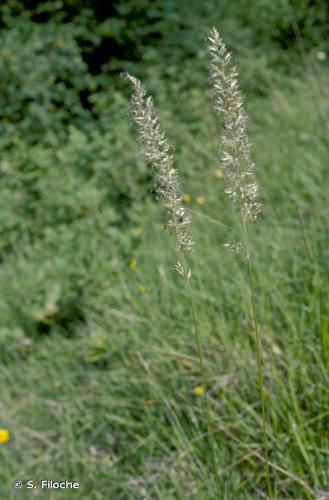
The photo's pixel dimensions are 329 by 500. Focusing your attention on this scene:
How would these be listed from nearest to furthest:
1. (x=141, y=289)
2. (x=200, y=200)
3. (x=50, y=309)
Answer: (x=141, y=289) → (x=50, y=309) → (x=200, y=200)

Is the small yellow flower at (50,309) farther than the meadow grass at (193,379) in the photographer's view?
Yes

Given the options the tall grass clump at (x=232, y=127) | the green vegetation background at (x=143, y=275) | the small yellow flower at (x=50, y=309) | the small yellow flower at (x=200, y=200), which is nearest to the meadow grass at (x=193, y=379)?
the green vegetation background at (x=143, y=275)

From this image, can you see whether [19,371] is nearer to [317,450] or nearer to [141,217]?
[141,217]

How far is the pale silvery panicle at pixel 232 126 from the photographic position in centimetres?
94

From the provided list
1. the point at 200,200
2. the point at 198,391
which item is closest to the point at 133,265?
the point at 200,200

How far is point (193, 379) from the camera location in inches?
84.4

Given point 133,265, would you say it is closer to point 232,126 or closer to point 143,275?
point 143,275

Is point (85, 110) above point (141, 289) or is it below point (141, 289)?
above

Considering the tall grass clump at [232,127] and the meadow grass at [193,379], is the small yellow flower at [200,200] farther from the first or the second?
the tall grass clump at [232,127]

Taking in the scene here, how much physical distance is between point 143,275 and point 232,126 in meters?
2.01

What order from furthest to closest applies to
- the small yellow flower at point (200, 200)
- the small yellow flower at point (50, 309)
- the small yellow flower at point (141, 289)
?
1. the small yellow flower at point (200, 200)
2. the small yellow flower at point (50, 309)
3. the small yellow flower at point (141, 289)

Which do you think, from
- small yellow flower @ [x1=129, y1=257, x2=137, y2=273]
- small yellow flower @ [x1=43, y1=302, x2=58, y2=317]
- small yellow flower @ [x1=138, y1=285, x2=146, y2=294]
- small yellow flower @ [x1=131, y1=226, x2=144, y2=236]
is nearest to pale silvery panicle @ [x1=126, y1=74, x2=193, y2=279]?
small yellow flower @ [x1=138, y1=285, x2=146, y2=294]

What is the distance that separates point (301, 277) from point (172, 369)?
21.3 inches

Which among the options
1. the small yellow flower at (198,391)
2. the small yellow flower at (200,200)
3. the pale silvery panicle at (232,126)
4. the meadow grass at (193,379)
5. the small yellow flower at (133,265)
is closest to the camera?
the pale silvery panicle at (232,126)
